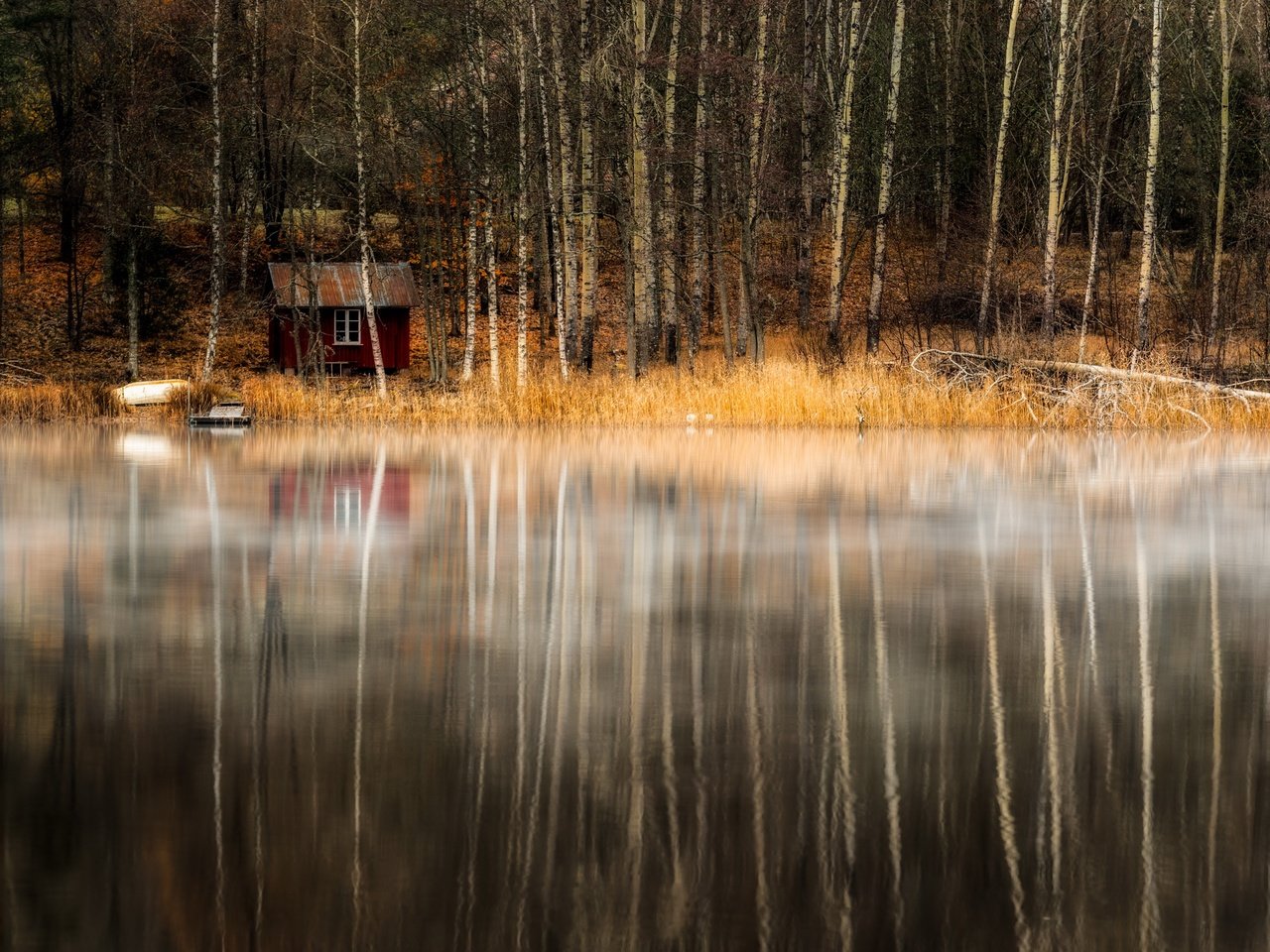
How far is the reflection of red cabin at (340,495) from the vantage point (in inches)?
689

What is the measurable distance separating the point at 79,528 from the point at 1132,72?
5250 centimetres

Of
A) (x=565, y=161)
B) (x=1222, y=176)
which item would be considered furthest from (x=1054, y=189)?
(x=1222, y=176)

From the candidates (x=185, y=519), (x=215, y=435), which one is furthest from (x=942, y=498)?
(x=215, y=435)

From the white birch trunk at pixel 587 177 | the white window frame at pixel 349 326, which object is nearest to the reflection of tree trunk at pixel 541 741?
the white birch trunk at pixel 587 177

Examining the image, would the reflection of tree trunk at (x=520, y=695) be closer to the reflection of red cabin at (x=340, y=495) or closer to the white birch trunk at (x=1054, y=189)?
the reflection of red cabin at (x=340, y=495)

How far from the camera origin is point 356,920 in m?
5.00

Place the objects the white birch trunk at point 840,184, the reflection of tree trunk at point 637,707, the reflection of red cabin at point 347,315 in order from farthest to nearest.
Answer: the reflection of red cabin at point 347,315, the white birch trunk at point 840,184, the reflection of tree trunk at point 637,707

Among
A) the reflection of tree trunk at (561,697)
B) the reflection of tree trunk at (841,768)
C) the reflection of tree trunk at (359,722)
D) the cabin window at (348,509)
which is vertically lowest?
the reflection of tree trunk at (841,768)

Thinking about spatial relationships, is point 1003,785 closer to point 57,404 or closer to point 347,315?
point 57,404

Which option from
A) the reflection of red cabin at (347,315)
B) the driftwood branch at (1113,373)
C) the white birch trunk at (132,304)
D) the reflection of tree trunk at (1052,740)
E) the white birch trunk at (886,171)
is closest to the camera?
the reflection of tree trunk at (1052,740)

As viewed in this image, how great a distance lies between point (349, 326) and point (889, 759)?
50.1 m

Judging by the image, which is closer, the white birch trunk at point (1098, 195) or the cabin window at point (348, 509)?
the cabin window at point (348, 509)

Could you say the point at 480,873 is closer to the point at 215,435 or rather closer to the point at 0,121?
the point at 215,435

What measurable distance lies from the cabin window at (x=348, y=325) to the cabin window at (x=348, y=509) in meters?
35.3
